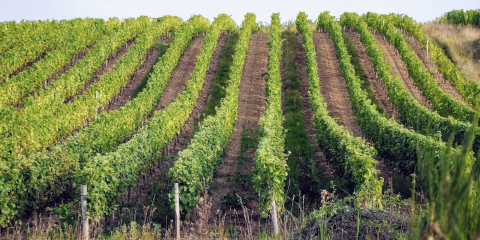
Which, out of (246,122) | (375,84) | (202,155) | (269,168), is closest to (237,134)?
(246,122)

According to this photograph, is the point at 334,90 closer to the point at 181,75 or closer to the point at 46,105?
the point at 181,75

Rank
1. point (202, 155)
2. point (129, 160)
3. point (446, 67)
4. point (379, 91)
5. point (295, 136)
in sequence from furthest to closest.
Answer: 1. point (446, 67)
2. point (379, 91)
3. point (295, 136)
4. point (202, 155)
5. point (129, 160)

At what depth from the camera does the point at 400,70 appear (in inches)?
1324

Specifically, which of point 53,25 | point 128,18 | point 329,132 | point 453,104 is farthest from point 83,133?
point 128,18

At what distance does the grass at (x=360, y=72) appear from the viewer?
2788 centimetres

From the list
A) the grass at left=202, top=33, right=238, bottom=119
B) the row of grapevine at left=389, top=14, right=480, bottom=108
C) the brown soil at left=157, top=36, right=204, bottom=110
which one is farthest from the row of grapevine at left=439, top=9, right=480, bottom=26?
the brown soil at left=157, top=36, right=204, bottom=110

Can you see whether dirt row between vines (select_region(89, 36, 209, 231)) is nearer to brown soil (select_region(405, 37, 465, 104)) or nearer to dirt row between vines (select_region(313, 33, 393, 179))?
dirt row between vines (select_region(313, 33, 393, 179))

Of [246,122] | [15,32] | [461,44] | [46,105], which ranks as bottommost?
[246,122]

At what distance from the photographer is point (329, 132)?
17781 millimetres

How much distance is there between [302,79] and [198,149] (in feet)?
64.5

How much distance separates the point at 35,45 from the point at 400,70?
29.6 meters

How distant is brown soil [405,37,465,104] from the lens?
29.0m

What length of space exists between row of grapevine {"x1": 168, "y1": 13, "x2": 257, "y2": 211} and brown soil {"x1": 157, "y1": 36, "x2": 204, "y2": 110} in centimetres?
473

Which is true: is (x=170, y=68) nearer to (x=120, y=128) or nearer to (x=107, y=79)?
(x=107, y=79)
